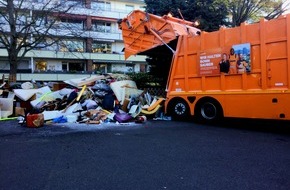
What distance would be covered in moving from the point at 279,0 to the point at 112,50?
92.4 ft

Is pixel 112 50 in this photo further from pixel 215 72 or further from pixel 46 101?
pixel 215 72

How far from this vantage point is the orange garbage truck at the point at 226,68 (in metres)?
8.09

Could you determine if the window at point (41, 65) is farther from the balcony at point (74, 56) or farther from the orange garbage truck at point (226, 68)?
the orange garbage truck at point (226, 68)

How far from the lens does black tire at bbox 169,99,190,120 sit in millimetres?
10367

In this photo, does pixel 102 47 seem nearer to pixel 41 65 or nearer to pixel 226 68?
pixel 41 65

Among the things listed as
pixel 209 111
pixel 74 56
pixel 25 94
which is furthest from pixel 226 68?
pixel 74 56


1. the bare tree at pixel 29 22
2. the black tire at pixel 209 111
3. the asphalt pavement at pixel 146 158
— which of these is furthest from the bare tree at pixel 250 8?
the asphalt pavement at pixel 146 158

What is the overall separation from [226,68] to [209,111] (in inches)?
55.2

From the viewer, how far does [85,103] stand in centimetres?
1160

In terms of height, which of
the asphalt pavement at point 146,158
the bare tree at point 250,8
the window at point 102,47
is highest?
the window at point 102,47

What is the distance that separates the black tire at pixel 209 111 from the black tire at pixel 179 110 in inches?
17.1

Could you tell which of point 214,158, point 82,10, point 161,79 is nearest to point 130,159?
point 214,158

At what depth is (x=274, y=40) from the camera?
8.16m

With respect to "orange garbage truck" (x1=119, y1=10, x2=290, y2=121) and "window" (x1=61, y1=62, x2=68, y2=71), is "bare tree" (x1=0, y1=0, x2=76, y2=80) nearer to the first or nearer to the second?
"orange garbage truck" (x1=119, y1=10, x2=290, y2=121)
